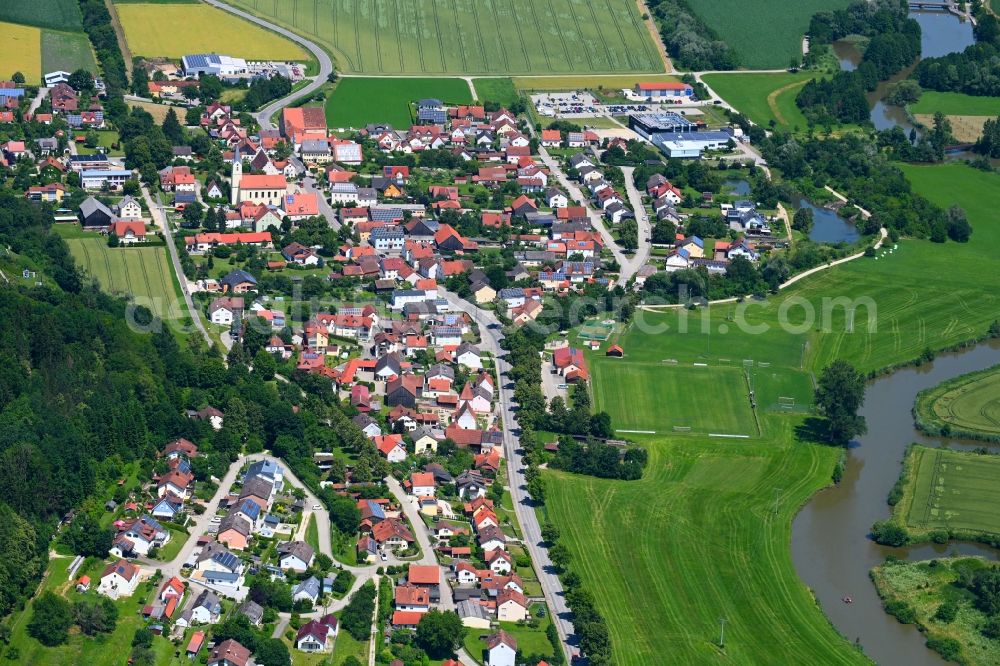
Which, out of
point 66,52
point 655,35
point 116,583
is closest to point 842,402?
point 116,583

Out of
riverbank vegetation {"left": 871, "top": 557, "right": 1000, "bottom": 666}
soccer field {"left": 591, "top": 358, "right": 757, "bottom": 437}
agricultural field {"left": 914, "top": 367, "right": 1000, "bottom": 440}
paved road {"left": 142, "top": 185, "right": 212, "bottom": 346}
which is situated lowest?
agricultural field {"left": 914, "top": 367, "right": 1000, "bottom": 440}

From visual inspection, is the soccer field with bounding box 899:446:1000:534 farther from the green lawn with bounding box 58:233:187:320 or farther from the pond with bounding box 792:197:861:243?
the green lawn with bounding box 58:233:187:320

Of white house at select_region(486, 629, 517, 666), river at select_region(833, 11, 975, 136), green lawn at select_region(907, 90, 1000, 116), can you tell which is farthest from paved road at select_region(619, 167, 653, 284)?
white house at select_region(486, 629, 517, 666)

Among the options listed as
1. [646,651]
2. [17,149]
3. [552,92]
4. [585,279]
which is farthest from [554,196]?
[646,651]

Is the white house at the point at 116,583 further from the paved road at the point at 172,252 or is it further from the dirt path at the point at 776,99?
the dirt path at the point at 776,99

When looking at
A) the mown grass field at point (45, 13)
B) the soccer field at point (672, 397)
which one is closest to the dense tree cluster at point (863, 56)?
the soccer field at point (672, 397)

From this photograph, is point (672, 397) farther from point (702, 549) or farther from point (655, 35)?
point (655, 35)
